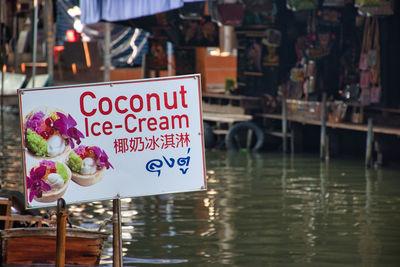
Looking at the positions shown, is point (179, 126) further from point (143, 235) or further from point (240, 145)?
point (240, 145)

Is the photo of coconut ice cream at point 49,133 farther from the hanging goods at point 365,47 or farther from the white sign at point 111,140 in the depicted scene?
the hanging goods at point 365,47

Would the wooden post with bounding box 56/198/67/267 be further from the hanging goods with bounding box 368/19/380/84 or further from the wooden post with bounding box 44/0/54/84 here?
the wooden post with bounding box 44/0/54/84

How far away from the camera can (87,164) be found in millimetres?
6895

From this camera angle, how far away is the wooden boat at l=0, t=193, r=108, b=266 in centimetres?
888

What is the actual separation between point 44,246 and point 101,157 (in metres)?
2.34

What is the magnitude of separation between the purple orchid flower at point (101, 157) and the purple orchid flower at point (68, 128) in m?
0.14

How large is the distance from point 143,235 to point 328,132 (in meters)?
12.3

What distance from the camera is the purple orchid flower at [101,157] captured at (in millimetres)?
6922

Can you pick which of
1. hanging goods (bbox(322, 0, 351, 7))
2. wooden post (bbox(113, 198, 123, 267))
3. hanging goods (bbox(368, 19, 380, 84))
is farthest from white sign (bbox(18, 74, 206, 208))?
hanging goods (bbox(322, 0, 351, 7))

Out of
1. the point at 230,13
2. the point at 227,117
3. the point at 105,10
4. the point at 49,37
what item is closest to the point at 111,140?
the point at 105,10

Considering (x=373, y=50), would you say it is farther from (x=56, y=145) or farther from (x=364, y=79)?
(x=56, y=145)

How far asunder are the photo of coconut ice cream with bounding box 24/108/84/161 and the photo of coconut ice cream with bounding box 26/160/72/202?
4.6 inches

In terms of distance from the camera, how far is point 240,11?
87.1 ft

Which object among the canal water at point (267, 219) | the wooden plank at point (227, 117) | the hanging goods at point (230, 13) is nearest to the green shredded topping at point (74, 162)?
the canal water at point (267, 219)
